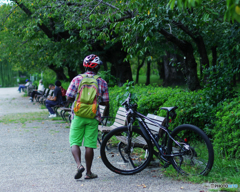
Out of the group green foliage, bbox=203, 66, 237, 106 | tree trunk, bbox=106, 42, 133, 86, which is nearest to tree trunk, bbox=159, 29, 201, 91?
green foliage, bbox=203, 66, 237, 106

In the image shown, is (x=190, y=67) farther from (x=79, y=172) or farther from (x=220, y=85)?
(x=79, y=172)

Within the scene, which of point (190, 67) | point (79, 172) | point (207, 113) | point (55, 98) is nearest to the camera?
point (79, 172)

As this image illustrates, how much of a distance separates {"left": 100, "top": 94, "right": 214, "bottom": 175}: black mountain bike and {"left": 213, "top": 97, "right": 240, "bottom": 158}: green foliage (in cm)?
53

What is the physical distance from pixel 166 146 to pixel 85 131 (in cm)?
126

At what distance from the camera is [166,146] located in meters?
4.51

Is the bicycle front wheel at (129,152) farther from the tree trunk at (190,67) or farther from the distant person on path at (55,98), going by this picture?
the distant person on path at (55,98)

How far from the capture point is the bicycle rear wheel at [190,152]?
404 cm

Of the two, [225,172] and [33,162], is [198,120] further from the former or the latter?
[33,162]

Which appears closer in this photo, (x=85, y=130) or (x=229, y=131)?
(x=85, y=130)

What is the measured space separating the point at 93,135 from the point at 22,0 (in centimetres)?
1013

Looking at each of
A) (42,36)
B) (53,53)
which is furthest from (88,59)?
(42,36)

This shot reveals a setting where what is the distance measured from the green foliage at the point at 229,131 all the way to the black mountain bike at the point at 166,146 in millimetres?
533

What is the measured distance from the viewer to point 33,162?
5410 mm

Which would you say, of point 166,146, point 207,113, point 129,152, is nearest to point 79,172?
point 129,152
